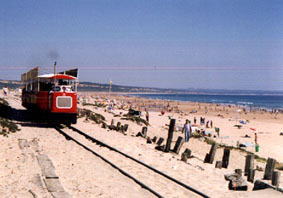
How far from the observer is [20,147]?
1627 centimetres

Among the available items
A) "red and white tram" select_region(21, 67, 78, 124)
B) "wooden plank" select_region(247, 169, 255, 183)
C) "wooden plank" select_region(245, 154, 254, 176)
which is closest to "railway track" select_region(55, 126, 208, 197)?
"wooden plank" select_region(247, 169, 255, 183)

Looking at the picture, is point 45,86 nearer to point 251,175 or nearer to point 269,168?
point 251,175

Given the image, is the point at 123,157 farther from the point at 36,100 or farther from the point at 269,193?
the point at 36,100

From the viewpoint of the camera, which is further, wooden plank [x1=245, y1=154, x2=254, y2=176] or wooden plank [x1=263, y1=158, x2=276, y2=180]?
wooden plank [x1=245, y1=154, x2=254, y2=176]

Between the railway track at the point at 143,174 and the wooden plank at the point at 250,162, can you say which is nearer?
the railway track at the point at 143,174

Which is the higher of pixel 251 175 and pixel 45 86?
pixel 45 86

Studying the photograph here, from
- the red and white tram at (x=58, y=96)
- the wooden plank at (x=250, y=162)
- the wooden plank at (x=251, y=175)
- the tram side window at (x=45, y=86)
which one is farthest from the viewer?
the tram side window at (x=45, y=86)

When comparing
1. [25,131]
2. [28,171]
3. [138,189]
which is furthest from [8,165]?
[25,131]

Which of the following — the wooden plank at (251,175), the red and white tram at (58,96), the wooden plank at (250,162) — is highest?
the red and white tram at (58,96)

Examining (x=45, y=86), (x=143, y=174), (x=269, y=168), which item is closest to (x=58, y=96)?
(x=45, y=86)

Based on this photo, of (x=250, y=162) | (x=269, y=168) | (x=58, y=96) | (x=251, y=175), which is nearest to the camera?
(x=269, y=168)

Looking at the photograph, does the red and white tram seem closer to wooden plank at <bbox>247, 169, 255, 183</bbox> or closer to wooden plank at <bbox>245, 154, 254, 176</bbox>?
wooden plank at <bbox>245, 154, 254, 176</bbox>

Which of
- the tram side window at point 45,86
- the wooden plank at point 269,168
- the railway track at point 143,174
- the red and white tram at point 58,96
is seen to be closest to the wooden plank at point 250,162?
the wooden plank at point 269,168

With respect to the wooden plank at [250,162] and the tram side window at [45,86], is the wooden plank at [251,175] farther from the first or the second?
the tram side window at [45,86]
